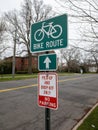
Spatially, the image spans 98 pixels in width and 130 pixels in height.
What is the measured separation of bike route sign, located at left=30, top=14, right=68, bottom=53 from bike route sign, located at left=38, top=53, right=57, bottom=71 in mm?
123

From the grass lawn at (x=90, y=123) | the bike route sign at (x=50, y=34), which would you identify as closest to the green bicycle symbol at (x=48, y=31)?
the bike route sign at (x=50, y=34)

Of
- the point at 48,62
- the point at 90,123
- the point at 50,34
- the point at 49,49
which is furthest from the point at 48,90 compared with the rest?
the point at 90,123

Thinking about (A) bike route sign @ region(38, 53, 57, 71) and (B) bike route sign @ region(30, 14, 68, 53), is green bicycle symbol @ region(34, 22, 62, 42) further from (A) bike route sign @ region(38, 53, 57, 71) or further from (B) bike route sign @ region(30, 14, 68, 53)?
(A) bike route sign @ region(38, 53, 57, 71)

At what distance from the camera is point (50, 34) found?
332 centimetres

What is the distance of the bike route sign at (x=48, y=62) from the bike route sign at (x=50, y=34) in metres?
0.12

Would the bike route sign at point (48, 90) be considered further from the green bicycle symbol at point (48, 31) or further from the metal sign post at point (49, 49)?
the green bicycle symbol at point (48, 31)

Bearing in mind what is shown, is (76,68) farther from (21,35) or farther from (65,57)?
(21,35)

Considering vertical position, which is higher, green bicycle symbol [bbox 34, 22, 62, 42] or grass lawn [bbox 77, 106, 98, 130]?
green bicycle symbol [bbox 34, 22, 62, 42]

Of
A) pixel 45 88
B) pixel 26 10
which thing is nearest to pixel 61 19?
pixel 45 88

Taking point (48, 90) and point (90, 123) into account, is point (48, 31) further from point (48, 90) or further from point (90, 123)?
point (90, 123)

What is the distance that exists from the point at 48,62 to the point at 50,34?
0.47 m

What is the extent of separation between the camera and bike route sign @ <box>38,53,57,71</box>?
3224 mm

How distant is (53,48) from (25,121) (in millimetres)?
4046

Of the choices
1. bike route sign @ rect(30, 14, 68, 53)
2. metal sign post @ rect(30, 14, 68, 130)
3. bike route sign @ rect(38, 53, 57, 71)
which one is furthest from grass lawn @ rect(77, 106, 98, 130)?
bike route sign @ rect(30, 14, 68, 53)
